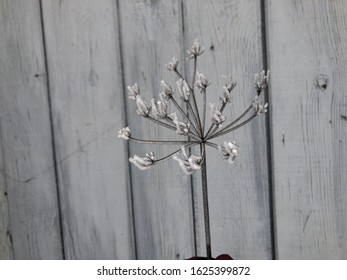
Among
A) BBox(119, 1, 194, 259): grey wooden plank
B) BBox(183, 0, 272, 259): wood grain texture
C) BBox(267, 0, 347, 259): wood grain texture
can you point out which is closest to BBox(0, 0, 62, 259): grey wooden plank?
BBox(119, 1, 194, 259): grey wooden plank

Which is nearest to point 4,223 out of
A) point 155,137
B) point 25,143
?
point 25,143

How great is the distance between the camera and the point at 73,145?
125 centimetres

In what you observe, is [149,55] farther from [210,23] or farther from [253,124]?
[253,124]

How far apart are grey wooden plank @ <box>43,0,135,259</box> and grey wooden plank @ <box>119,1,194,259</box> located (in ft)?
0.07

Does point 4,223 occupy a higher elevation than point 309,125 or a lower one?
lower

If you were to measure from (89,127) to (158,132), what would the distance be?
5.1 inches

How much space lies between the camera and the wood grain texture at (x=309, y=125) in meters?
1.14

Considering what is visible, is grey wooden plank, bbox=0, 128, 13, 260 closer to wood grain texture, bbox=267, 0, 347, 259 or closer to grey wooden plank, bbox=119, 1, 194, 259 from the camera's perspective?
grey wooden plank, bbox=119, 1, 194, 259

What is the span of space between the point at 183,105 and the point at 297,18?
0.25m

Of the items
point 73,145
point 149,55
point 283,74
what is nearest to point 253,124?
point 283,74

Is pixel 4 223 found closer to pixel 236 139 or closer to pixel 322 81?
pixel 236 139

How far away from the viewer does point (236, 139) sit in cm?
120

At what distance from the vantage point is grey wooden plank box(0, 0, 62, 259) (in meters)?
1.23

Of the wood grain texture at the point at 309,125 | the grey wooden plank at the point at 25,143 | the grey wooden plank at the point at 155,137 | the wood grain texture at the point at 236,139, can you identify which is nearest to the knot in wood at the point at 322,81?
the wood grain texture at the point at 309,125
